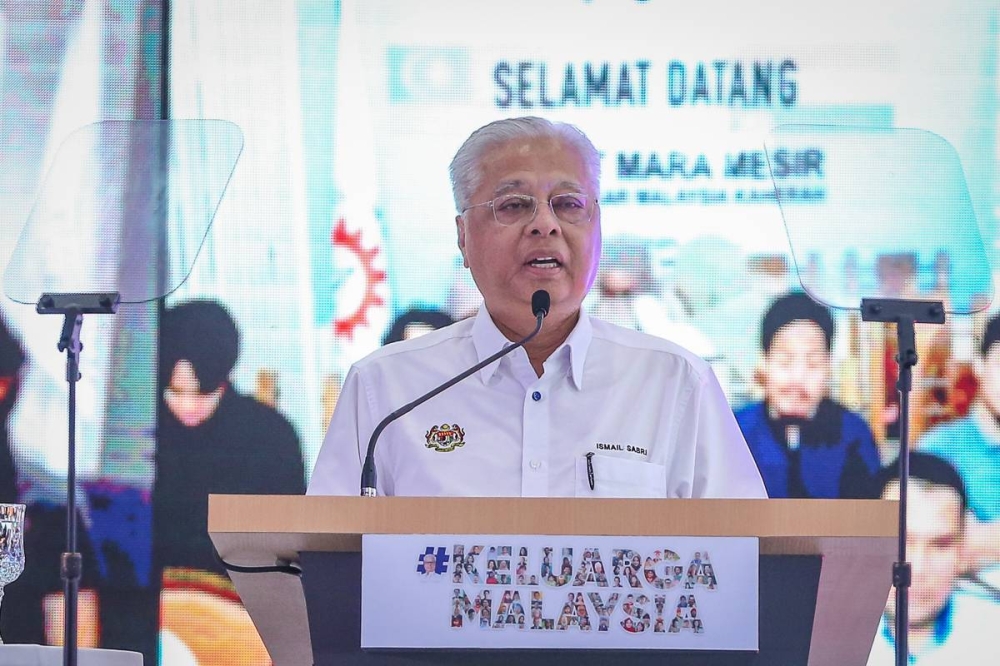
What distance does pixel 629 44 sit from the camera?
353 centimetres

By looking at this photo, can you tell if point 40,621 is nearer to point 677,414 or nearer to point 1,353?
point 1,353

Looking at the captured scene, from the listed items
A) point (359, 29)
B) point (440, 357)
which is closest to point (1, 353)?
point (359, 29)

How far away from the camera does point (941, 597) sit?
3.43 metres

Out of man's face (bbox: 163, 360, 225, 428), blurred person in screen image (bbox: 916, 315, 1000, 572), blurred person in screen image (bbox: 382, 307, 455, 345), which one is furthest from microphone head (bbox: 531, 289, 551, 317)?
blurred person in screen image (bbox: 916, 315, 1000, 572)

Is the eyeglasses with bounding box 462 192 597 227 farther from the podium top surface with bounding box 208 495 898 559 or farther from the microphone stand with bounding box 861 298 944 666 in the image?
the podium top surface with bounding box 208 495 898 559

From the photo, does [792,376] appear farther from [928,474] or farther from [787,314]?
[928,474]

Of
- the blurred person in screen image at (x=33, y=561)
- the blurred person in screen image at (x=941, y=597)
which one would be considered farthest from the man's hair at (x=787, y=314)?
the blurred person in screen image at (x=33, y=561)

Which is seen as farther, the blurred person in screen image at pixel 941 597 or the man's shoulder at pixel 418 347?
the blurred person in screen image at pixel 941 597

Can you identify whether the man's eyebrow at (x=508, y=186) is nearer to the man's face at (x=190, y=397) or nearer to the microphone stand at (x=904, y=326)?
the microphone stand at (x=904, y=326)

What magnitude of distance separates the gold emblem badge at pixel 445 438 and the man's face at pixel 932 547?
163 centimetres

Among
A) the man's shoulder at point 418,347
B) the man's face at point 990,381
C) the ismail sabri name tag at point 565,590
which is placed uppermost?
the man's shoulder at point 418,347

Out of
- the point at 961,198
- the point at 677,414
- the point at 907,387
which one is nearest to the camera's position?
the point at 907,387

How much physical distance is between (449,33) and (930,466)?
182 cm

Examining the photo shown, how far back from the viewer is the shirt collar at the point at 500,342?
2.36 metres
